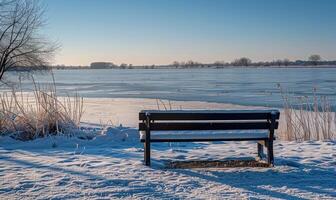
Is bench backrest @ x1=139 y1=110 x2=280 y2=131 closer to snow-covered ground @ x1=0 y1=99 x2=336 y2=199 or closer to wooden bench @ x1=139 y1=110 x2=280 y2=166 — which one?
wooden bench @ x1=139 y1=110 x2=280 y2=166

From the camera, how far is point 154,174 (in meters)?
6.06

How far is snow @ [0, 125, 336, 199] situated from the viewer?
17.0ft

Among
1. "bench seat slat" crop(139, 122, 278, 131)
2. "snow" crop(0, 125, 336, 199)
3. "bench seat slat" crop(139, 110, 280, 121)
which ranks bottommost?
"snow" crop(0, 125, 336, 199)

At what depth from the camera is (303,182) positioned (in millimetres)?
5730

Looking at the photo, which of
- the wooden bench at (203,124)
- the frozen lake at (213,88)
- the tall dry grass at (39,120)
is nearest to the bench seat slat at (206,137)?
the wooden bench at (203,124)

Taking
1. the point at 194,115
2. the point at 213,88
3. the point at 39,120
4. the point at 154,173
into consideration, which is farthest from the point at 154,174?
the point at 213,88

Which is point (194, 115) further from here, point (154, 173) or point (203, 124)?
point (154, 173)

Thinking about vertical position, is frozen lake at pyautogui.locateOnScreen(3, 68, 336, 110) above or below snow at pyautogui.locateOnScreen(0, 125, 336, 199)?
above

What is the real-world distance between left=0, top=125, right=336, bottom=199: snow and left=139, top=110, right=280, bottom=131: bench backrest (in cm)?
61

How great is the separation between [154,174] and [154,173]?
0.05 meters

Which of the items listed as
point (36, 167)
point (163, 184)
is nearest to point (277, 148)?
point (163, 184)

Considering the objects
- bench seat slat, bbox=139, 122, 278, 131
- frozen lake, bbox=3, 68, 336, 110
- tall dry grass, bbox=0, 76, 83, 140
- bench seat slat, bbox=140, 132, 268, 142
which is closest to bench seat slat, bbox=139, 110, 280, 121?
bench seat slat, bbox=139, 122, 278, 131

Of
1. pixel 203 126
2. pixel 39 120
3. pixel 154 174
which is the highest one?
pixel 203 126

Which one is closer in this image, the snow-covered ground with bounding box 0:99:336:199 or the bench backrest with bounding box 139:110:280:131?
the snow-covered ground with bounding box 0:99:336:199
